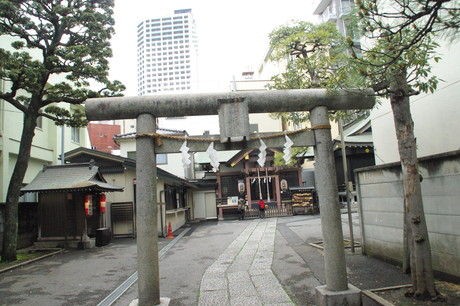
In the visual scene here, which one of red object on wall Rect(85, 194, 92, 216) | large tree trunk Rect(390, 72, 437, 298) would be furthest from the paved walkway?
red object on wall Rect(85, 194, 92, 216)

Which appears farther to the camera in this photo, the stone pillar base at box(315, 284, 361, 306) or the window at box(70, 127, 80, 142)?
the window at box(70, 127, 80, 142)

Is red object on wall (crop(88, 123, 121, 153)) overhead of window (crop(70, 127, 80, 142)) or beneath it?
overhead

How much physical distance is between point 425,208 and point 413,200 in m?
1.73

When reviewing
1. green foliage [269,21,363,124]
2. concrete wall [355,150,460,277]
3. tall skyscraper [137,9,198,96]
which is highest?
tall skyscraper [137,9,198,96]

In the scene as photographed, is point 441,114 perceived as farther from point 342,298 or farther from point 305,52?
point 342,298

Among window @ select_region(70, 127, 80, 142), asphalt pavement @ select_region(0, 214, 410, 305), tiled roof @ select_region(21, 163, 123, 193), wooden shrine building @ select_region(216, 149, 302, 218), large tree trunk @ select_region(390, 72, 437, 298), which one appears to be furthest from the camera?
wooden shrine building @ select_region(216, 149, 302, 218)

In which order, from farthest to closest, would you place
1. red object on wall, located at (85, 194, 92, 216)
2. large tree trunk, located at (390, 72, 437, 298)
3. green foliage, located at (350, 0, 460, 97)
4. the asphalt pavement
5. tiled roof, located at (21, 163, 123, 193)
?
red object on wall, located at (85, 194, 92, 216) < tiled roof, located at (21, 163, 123, 193) < the asphalt pavement < large tree trunk, located at (390, 72, 437, 298) < green foliage, located at (350, 0, 460, 97)

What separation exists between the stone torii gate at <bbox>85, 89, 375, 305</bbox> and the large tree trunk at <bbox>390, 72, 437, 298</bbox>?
2.07ft

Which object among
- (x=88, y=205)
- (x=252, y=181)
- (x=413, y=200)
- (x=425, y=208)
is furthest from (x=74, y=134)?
(x=413, y=200)

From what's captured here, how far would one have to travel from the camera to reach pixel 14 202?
1364 centimetres

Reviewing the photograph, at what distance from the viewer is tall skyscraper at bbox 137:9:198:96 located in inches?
3474

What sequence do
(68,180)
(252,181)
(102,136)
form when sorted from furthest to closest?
1. (102,136)
2. (252,181)
3. (68,180)

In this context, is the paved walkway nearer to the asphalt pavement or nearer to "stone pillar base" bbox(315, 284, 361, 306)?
the asphalt pavement

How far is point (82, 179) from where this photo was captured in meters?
17.6
